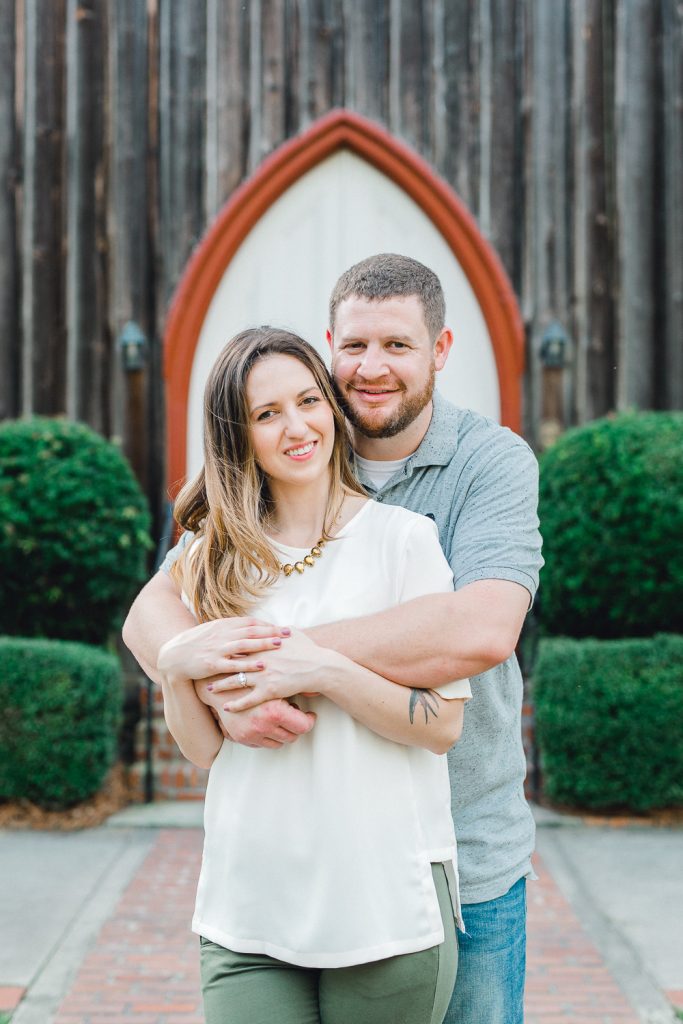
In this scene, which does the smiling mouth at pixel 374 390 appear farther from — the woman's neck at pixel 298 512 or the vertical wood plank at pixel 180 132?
the vertical wood plank at pixel 180 132

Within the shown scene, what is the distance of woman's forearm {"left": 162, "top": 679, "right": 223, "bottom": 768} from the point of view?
1.81 meters

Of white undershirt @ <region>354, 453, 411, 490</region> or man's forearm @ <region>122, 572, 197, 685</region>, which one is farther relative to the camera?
white undershirt @ <region>354, 453, 411, 490</region>

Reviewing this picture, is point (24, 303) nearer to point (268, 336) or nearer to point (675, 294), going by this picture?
point (675, 294)

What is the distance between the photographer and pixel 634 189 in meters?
7.03

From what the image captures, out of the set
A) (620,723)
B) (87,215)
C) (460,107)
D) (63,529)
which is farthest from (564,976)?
(87,215)

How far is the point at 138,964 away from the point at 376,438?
254 centimetres

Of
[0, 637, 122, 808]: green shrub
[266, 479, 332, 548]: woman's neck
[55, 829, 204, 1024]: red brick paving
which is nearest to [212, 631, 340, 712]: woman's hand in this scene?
[266, 479, 332, 548]: woman's neck

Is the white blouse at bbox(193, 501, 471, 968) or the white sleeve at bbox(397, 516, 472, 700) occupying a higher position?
the white sleeve at bbox(397, 516, 472, 700)

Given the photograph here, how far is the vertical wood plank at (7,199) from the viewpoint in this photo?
7.16 m

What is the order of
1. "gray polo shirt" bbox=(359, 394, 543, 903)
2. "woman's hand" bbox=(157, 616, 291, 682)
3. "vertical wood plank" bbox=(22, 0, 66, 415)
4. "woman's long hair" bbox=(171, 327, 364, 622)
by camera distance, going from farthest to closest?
"vertical wood plank" bbox=(22, 0, 66, 415)
"gray polo shirt" bbox=(359, 394, 543, 903)
"woman's long hair" bbox=(171, 327, 364, 622)
"woman's hand" bbox=(157, 616, 291, 682)

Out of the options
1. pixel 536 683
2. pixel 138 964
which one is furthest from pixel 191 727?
pixel 536 683

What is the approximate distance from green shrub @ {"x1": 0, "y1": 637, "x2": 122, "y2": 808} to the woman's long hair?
3683 millimetres

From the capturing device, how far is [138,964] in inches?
152

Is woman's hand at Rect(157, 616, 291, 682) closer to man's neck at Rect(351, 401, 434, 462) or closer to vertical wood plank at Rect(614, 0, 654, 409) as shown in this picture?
man's neck at Rect(351, 401, 434, 462)
